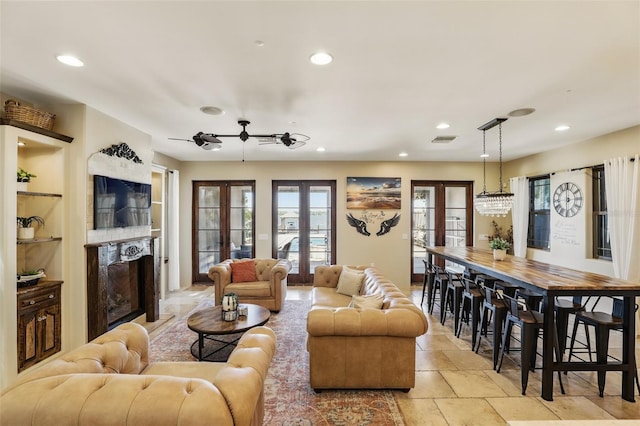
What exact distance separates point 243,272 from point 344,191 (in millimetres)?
2907

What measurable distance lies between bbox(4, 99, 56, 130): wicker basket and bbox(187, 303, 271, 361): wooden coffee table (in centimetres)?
247

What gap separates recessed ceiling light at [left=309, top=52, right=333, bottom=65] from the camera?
2.30m

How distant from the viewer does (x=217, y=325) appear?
3.22 metres

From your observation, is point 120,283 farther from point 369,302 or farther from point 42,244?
point 369,302

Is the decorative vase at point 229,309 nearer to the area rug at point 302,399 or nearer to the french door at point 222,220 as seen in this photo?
the area rug at point 302,399

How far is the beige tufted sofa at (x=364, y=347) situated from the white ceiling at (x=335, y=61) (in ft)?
6.72

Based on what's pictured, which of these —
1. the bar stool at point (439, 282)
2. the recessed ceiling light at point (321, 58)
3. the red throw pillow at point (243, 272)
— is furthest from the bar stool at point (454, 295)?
the recessed ceiling light at point (321, 58)

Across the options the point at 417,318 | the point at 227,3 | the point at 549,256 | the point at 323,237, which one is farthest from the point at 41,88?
the point at 549,256

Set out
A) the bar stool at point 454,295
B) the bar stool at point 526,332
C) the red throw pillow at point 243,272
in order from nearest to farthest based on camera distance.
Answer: the bar stool at point 526,332 → the bar stool at point 454,295 → the red throw pillow at point 243,272

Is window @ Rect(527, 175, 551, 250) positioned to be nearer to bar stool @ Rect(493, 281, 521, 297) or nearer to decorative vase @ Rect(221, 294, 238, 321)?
bar stool @ Rect(493, 281, 521, 297)

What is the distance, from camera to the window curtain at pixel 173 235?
21.0ft

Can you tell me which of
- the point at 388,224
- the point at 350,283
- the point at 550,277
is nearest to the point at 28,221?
the point at 350,283

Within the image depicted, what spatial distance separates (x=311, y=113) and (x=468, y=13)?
2071 mm

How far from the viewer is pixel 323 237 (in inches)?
279
